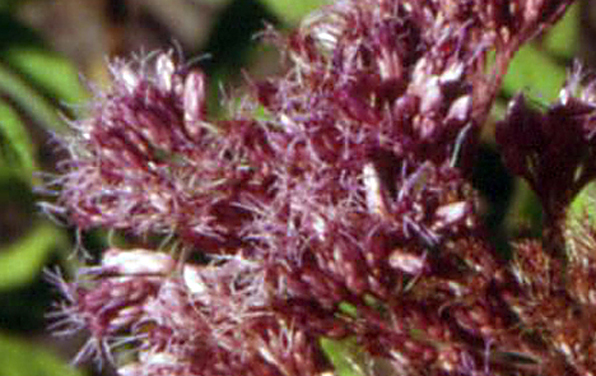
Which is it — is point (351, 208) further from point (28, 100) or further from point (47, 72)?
point (47, 72)

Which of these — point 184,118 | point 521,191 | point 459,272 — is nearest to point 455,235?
point 459,272

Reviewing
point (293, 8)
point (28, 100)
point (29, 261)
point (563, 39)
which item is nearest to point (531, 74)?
point (563, 39)

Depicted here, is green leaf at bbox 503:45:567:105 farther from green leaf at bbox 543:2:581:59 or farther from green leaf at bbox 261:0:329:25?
green leaf at bbox 261:0:329:25

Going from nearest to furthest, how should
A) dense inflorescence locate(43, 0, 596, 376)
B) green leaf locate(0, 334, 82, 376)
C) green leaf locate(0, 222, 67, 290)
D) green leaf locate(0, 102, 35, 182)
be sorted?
1. dense inflorescence locate(43, 0, 596, 376)
2. green leaf locate(0, 102, 35, 182)
3. green leaf locate(0, 334, 82, 376)
4. green leaf locate(0, 222, 67, 290)

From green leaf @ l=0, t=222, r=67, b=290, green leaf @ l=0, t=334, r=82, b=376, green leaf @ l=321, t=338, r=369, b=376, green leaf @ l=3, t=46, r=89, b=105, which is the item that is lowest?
green leaf @ l=321, t=338, r=369, b=376

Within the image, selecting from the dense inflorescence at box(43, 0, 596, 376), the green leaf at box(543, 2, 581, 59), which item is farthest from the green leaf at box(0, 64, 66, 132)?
the green leaf at box(543, 2, 581, 59)

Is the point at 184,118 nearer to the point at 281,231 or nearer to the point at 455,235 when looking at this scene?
the point at 281,231
